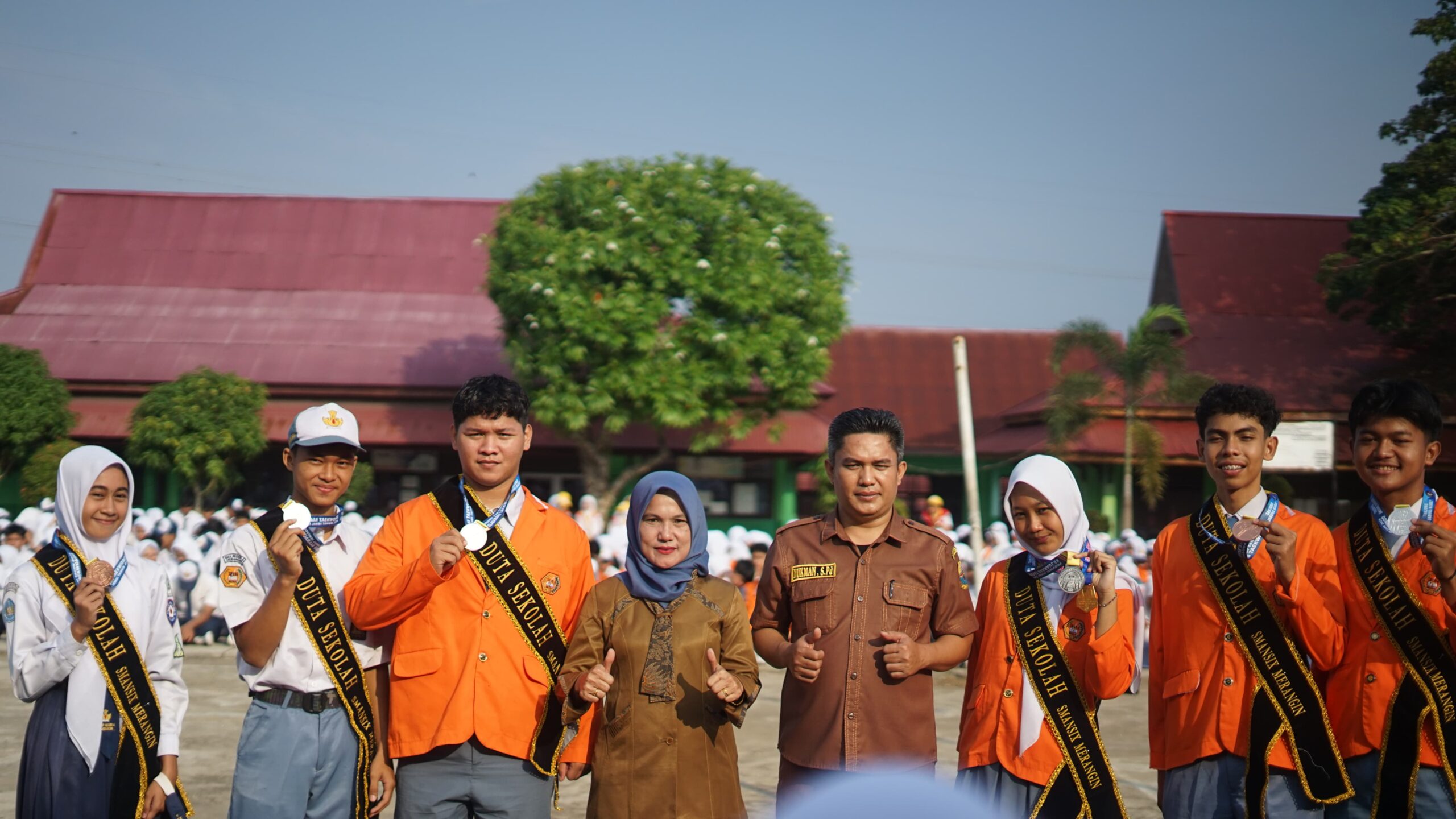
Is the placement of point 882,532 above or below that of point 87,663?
above

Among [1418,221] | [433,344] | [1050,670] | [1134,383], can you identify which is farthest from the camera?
[433,344]

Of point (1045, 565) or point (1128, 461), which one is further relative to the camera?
point (1128, 461)

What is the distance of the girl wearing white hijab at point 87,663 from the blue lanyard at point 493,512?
1117 mm

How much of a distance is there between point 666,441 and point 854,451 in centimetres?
1882

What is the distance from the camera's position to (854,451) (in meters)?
3.90

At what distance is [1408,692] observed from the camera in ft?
12.5

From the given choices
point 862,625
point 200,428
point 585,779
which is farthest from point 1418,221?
point 200,428

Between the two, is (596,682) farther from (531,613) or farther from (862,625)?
(862,625)

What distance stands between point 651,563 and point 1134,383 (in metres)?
17.4

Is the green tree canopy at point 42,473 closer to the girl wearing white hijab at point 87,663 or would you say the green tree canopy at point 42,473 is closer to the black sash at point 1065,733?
the girl wearing white hijab at point 87,663

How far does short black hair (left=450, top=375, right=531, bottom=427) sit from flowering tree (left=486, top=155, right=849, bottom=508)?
Result: 15810 millimetres

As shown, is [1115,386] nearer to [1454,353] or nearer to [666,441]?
[1454,353]

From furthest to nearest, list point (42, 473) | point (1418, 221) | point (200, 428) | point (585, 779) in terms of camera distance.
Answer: point (200, 428)
point (42, 473)
point (1418, 221)
point (585, 779)

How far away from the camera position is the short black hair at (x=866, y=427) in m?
3.92
